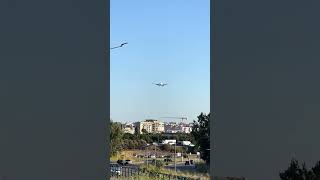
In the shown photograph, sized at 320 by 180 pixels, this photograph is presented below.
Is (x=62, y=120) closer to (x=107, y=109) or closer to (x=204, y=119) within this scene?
(x=107, y=109)
